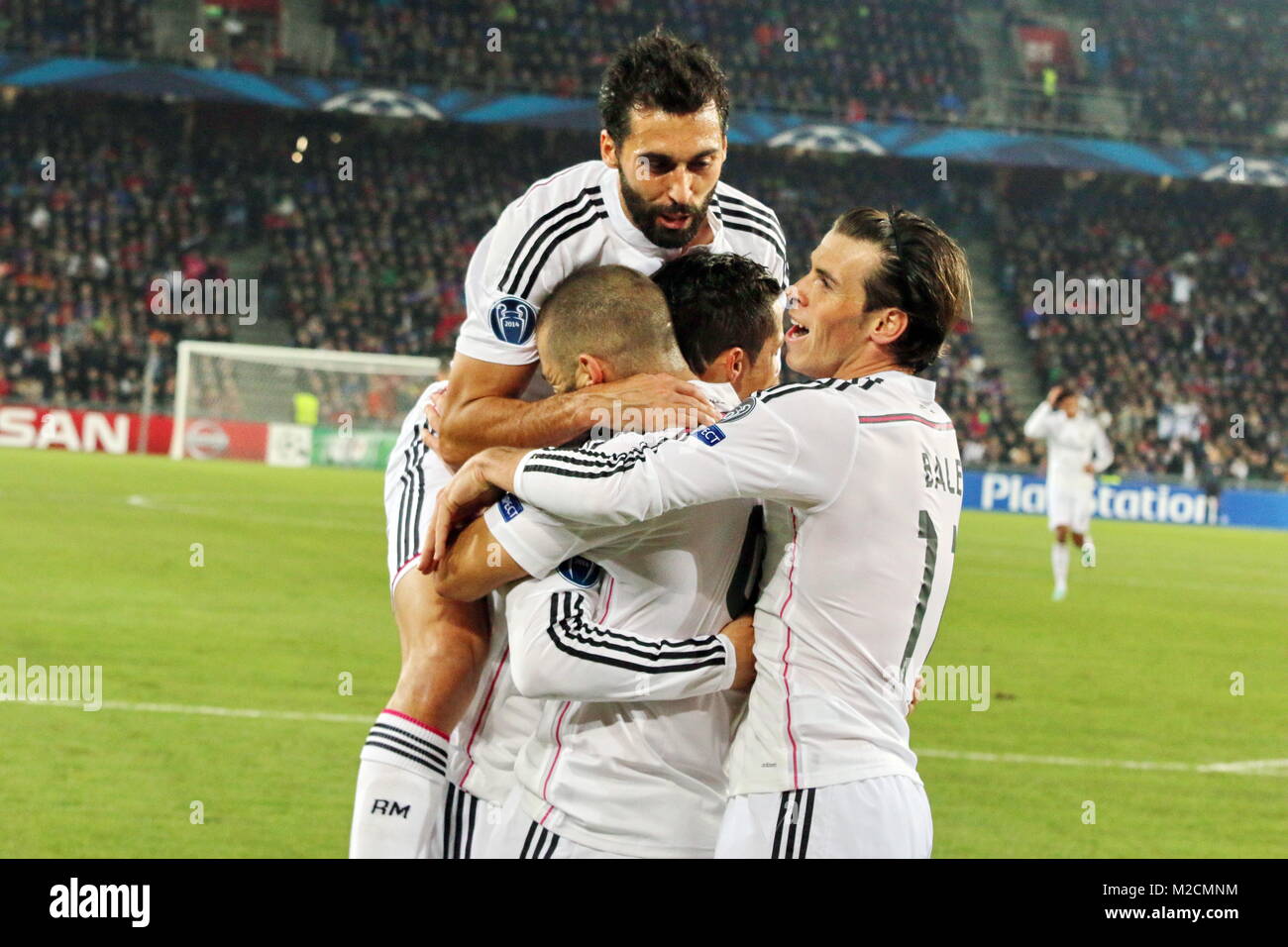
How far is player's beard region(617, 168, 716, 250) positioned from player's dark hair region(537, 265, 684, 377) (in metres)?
0.50

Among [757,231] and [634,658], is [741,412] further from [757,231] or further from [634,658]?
[757,231]

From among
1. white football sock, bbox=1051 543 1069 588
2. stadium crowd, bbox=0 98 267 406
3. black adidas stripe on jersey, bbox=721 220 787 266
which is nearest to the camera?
black adidas stripe on jersey, bbox=721 220 787 266

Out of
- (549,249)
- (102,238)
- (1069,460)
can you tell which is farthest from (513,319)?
(102,238)

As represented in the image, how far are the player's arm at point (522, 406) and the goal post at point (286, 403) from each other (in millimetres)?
23562

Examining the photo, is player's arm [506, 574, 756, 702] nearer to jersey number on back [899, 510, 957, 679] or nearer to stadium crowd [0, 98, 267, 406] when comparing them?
jersey number on back [899, 510, 957, 679]

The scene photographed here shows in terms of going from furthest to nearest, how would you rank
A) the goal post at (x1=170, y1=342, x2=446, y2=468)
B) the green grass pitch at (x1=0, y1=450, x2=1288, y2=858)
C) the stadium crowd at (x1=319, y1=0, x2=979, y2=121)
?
the stadium crowd at (x1=319, y1=0, x2=979, y2=121), the goal post at (x1=170, y1=342, x2=446, y2=468), the green grass pitch at (x1=0, y1=450, x2=1288, y2=858)

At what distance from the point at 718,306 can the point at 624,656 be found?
0.86 m

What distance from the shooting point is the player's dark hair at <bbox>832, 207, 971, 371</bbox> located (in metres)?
3.23

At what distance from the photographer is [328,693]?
30.0 ft

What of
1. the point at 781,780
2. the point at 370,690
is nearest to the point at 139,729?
the point at 370,690

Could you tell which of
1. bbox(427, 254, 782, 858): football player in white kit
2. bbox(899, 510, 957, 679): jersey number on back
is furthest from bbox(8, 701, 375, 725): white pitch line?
bbox(899, 510, 957, 679): jersey number on back

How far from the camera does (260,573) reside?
13805 millimetres

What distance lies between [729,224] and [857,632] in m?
1.49

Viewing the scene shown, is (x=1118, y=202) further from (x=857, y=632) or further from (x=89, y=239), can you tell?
(x=857, y=632)
